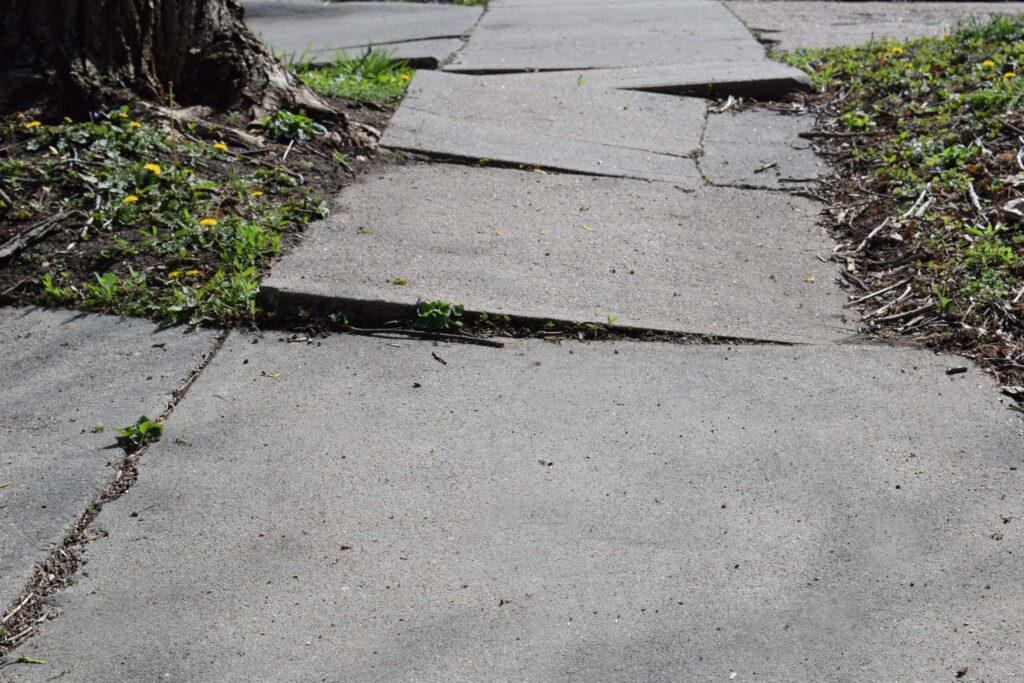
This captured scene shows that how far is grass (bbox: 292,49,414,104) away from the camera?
229 inches

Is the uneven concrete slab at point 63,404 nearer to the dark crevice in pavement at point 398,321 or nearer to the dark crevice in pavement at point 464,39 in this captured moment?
the dark crevice in pavement at point 398,321

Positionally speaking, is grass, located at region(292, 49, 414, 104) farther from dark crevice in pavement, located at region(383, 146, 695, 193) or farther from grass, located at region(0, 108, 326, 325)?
grass, located at region(0, 108, 326, 325)

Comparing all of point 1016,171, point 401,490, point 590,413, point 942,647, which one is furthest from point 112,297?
point 1016,171

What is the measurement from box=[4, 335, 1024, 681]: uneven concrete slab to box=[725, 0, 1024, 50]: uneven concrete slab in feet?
14.9

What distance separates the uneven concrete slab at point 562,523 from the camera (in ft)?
7.72

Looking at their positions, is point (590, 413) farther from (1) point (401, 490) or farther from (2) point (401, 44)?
(2) point (401, 44)

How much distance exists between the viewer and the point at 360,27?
791 centimetres

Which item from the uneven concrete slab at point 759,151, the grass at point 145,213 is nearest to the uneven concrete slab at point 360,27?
the uneven concrete slab at point 759,151

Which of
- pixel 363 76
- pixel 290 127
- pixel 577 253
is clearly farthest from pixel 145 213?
pixel 363 76

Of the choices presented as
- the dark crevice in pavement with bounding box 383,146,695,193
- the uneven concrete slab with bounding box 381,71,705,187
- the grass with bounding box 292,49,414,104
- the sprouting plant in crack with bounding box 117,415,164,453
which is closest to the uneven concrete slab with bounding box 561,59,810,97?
A: the uneven concrete slab with bounding box 381,71,705,187

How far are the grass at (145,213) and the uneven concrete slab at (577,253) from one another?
0.65 ft

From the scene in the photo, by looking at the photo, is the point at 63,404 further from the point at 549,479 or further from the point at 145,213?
the point at 549,479

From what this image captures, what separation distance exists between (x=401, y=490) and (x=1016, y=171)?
3.32 meters

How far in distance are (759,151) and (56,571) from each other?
4.14m
